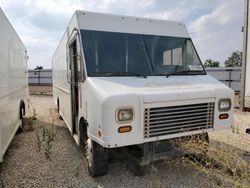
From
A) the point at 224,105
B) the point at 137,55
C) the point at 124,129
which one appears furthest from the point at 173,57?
the point at 124,129

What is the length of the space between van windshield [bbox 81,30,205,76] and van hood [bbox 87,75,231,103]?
0.22m

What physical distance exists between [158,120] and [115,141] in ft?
2.34

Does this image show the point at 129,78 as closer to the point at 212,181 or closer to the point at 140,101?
the point at 140,101

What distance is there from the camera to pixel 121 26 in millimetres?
4109

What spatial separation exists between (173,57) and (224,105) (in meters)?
1.35

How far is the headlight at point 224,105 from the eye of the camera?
12.0 feet

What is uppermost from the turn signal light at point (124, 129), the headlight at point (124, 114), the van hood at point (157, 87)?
the van hood at point (157, 87)

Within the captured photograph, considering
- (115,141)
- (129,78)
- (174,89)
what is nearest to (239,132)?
(174,89)

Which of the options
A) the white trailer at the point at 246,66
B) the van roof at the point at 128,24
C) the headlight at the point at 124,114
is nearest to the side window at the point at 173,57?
the van roof at the point at 128,24

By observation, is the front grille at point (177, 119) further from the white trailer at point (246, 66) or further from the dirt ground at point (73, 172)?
the white trailer at point (246, 66)

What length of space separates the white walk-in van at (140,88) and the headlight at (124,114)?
0.05ft

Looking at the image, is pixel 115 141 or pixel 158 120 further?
pixel 158 120

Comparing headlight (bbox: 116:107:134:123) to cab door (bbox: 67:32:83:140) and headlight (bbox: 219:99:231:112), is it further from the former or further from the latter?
cab door (bbox: 67:32:83:140)

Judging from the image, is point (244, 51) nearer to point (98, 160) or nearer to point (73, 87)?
point (73, 87)
